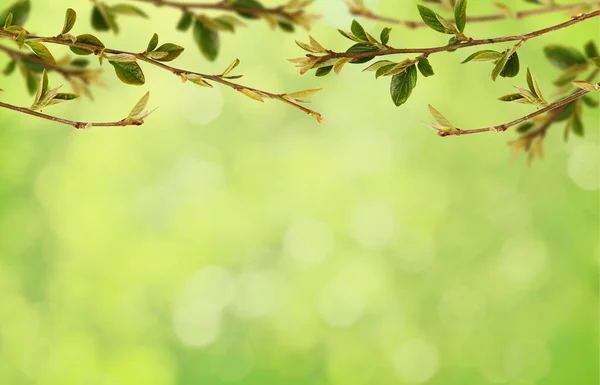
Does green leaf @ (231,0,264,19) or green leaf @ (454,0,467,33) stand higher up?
green leaf @ (454,0,467,33)

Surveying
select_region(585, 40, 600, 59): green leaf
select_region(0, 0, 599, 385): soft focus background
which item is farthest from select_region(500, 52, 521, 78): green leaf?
select_region(0, 0, 599, 385): soft focus background

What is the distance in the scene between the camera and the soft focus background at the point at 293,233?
2758 millimetres

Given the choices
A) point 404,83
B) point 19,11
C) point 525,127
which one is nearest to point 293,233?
point 525,127

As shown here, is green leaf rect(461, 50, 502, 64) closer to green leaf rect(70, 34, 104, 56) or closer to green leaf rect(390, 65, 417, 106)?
green leaf rect(390, 65, 417, 106)

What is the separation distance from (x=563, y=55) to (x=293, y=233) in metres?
2.06

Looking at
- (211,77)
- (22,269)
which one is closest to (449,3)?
(211,77)

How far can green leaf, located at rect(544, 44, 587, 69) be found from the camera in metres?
0.86

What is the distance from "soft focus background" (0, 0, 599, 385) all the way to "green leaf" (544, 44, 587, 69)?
1.99 m

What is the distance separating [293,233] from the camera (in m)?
2.85

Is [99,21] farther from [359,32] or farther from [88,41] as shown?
A: [359,32]

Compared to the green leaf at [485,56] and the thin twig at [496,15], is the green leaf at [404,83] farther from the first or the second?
the thin twig at [496,15]

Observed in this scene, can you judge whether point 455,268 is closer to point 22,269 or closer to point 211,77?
point 22,269

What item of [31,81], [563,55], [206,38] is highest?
[563,55]

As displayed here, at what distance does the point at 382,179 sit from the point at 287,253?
0.55 metres
